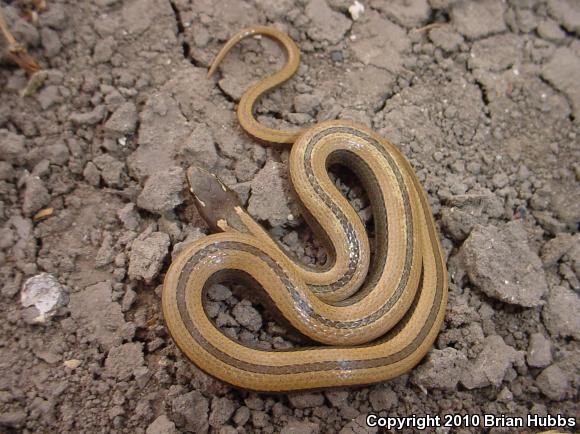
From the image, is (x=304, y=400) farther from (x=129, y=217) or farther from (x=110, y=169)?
(x=110, y=169)

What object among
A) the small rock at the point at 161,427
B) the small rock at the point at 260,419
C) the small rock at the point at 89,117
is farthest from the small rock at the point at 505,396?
the small rock at the point at 89,117

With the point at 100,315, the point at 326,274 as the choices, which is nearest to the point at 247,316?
the point at 326,274

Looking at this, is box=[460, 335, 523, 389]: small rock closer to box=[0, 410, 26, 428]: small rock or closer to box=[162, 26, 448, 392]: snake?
box=[162, 26, 448, 392]: snake

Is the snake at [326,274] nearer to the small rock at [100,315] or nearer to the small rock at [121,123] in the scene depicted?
the small rock at [100,315]

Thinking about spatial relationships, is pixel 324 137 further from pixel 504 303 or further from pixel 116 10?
pixel 116 10

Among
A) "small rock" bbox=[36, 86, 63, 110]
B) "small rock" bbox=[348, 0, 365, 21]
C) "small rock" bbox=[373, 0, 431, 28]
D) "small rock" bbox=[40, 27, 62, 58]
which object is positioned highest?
"small rock" bbox=[373, 0, 431, 28]

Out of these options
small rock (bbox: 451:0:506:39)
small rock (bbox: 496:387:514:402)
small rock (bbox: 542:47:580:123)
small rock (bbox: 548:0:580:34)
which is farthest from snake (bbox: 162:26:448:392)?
small rock (bbox: 548:0:580:34)
